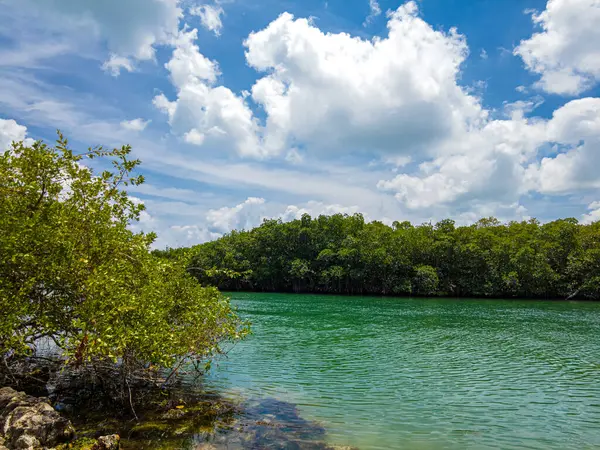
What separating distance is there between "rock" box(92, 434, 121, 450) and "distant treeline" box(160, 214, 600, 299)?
68116 millimetres

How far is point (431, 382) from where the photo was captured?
21391 millimetres

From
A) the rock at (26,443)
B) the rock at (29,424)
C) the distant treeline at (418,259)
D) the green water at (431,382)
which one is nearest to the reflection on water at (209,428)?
the green water at (431,382)

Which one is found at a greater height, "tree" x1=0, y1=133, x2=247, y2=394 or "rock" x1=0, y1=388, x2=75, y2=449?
"tree" x1=0, y1=133, x2=247, y2=394

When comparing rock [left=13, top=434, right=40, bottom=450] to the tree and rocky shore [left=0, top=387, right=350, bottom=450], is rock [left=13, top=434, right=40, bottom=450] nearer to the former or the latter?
rocky shore [left=0, top=387, right=350, bottom=450]

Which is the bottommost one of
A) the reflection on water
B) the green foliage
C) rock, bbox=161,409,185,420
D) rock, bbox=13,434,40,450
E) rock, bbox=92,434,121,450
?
the reflection on water

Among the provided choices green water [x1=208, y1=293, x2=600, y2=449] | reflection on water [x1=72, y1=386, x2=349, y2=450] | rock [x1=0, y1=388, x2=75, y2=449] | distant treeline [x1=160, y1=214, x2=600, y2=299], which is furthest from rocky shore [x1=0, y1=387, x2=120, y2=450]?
distant treeline [x1=160, y1=214, x2=600, y2=299]

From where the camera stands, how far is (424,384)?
20984mm

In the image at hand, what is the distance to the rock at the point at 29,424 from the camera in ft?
36.0

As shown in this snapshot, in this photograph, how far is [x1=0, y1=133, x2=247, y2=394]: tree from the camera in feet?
39.5

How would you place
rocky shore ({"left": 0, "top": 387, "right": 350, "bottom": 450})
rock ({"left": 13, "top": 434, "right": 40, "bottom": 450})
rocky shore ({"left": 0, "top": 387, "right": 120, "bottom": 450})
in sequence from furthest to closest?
rocky shore ({"left": 0, "top": 387, "right": 350, "bottom": 450})
rocky shore ({"left": 0, "top": 387, "right": 120, "bottom": 450})
rock ({"left": 13, "top": 434, "right": 40, "bottom": 450})

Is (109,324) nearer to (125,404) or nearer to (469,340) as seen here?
(125,404)

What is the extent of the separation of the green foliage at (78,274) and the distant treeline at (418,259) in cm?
6543

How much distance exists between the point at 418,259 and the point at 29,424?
97119mm

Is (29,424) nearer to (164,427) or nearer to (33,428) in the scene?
(33,428)
